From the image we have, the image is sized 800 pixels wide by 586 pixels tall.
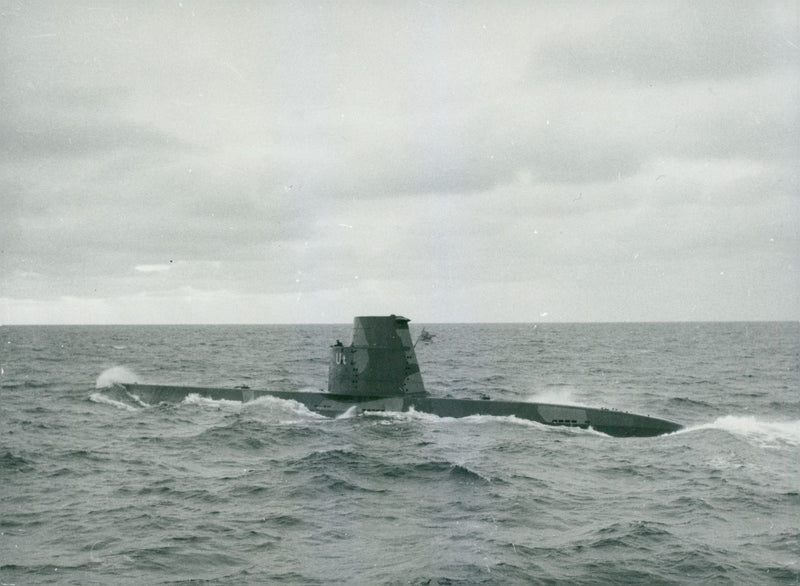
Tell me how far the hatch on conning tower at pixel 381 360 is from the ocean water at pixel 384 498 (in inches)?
56.2

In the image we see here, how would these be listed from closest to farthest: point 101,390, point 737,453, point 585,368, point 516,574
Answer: point 516,574
point 737,453
point 101,390
point 585,368

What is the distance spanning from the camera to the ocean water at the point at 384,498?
12031mm

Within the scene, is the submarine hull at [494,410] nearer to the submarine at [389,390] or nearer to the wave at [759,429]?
the submarine at [389,390]

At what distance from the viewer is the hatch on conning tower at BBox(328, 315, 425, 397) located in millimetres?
27391

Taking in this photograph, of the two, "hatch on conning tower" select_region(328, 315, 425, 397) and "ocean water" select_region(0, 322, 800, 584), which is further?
"hatch on conning tower" select_region(328, 315, 425, 397)

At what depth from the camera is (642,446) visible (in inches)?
878

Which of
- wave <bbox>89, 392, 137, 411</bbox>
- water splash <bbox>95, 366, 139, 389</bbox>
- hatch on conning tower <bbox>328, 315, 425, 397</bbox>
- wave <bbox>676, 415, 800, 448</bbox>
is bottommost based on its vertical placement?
wave <bbox>89, 392, 137, 411</bbox>

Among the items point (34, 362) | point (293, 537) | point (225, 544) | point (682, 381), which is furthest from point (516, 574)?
point (34, 362)

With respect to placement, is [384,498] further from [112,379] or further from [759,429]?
[112,379]

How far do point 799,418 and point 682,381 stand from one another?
723 inches

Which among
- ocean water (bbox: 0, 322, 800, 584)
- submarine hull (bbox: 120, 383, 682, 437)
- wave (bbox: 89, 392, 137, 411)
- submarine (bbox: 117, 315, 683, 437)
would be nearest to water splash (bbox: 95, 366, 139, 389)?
wave (bbox: 89, 392, 137, 411)

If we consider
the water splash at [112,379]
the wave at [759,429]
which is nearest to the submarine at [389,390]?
the wave at [759,429]

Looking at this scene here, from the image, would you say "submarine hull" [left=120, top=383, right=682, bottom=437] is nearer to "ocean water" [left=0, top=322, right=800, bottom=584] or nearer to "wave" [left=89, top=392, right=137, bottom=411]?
"ocean water" [left=0, top=322, right=800, bottom=584]

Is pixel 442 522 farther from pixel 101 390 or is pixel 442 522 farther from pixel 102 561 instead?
pixel 101 390
